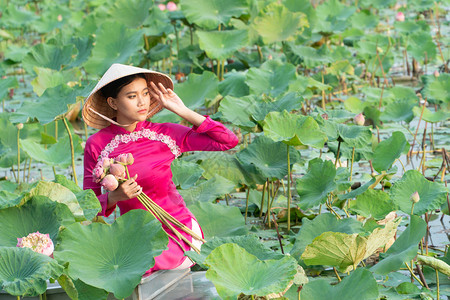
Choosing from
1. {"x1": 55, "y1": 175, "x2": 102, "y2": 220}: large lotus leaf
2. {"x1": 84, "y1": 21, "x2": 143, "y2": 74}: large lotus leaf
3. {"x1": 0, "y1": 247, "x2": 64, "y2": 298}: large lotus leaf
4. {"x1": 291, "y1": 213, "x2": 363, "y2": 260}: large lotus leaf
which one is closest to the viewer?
{"x1": 0, "y1": 247, "x2": 64, "y2": 298}: large lotus leaf

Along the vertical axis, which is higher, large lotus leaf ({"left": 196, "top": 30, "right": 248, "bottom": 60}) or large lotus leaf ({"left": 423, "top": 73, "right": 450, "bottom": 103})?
large lotus leaf ({"left": 196, "top": 30, "right": 248, "bottom": 60})

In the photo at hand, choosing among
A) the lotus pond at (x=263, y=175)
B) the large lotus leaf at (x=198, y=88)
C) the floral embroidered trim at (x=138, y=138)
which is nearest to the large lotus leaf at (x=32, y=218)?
the lotus pond at (x=263, y=175)

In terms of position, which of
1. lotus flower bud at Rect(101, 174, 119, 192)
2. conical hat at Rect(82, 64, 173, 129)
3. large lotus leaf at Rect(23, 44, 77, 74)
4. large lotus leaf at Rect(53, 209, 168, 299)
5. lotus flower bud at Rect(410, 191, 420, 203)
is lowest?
large lotus leaf at Rect(23, 44, 77, 74)

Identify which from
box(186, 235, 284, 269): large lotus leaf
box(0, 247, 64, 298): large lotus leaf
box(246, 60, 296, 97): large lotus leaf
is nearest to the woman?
box(186, 235, 284, 269): large lotus leaf

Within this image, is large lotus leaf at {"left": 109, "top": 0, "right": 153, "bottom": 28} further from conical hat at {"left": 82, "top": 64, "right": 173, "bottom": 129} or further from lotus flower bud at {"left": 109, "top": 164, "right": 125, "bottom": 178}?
lotus flower bud at {"left": 109, "top": 164, "right": 125, "bottom": 178}

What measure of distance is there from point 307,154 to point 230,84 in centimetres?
57

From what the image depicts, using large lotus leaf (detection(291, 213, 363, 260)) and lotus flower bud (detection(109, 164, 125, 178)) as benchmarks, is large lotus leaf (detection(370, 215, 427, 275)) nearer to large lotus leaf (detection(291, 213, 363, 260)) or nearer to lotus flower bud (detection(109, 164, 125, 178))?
large lotus leaf (detection(291, 213, 363, 260))

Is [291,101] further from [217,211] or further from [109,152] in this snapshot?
[109,152]

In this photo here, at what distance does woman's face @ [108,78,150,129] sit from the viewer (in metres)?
2.27

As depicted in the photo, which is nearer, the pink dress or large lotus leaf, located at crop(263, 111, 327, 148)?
the pink dress

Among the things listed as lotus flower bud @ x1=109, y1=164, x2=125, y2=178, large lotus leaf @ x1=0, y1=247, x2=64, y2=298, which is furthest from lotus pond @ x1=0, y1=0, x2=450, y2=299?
lotus flower bud @ x1=109, y1=164, x2=125, y2=178

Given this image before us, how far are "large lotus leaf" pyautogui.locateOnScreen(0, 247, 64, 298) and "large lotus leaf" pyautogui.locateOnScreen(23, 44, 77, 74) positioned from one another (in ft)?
8.95

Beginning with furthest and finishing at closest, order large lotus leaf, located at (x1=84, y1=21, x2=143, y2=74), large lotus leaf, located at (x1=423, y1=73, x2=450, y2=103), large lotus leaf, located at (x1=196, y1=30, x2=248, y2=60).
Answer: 1. large lotus leaf, located at (x1=84, y1=21, x2=143, y2=74)
2. large lotus leaf, located at (x1=196, y1=30, x2=248, y2=60)
3. large lotus leaf, located at (x1=423, y1=73, x2=450, y2=103)

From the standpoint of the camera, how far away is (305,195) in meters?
2.75
